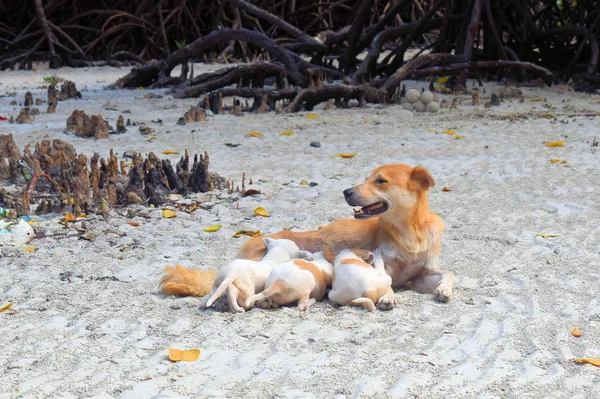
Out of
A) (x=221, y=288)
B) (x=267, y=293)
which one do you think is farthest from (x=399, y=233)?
(x=221, y=288)

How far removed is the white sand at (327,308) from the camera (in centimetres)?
279

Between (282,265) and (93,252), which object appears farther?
(93,252)

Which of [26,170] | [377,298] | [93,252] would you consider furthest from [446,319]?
[26,170]

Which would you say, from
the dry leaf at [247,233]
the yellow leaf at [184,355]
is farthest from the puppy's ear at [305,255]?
the dry leaf at [247,233]

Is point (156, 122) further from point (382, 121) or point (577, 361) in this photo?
point (577, 361)

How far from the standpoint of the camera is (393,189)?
11.6 feet

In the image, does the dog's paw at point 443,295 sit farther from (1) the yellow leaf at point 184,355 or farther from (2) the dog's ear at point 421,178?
(1) the yellow leaf at point 184,355

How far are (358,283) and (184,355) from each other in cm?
80

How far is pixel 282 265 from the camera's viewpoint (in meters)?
3.39

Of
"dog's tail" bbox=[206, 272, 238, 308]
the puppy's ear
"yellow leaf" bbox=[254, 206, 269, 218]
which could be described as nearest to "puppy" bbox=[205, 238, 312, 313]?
"dog's tail" bbox=[206, 272, 238, 308]

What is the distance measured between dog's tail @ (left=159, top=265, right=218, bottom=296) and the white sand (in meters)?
0.07

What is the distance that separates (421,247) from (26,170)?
9.79 feet

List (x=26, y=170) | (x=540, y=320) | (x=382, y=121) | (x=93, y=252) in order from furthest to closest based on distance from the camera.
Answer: (x=382, y=121) → (x=26, y=170) → (x=93, y=252) → (x=540, y=320)

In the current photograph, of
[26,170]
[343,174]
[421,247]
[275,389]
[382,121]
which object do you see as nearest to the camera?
[275,389]
